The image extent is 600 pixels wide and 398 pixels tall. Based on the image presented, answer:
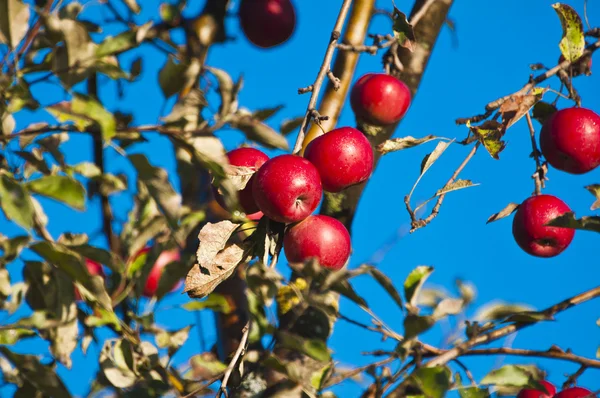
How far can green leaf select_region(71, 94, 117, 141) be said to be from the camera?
102 cm

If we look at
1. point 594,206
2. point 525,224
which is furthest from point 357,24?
point 594,206

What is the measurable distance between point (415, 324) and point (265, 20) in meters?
1.17

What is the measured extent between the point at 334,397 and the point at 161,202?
440 millimetres

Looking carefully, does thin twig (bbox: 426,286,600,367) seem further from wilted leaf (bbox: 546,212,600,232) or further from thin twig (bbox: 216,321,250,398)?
thin twig (bbox: 216,321,250,398)

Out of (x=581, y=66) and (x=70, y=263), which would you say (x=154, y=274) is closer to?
(x=70, y=263)

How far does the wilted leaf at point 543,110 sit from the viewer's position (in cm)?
161

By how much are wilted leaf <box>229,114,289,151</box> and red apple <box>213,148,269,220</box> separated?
0.50 feet

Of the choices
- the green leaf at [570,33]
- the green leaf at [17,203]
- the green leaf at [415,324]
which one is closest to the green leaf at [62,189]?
the green leaf at [17,203]

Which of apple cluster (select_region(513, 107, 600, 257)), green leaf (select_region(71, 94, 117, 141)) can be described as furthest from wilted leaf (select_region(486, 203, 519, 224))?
green leaf (select_region(71, 94, 117, 141))

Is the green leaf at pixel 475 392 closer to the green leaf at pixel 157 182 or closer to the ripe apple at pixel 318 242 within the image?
the ripe apple at pixel 318 242

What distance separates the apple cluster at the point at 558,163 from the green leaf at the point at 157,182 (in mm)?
698

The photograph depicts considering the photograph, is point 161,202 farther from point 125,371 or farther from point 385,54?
point 385,54

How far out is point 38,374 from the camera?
4.53ft

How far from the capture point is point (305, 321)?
4.14ft
